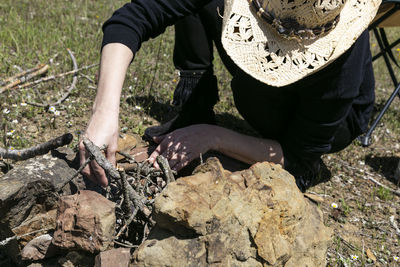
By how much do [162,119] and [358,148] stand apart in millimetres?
1920

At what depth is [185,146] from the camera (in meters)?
2.46

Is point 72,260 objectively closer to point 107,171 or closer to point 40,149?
point 107,171

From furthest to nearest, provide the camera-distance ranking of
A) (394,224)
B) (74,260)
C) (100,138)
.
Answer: (394,224) → (100,138) → (74,260)

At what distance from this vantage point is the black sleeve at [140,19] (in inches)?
81.9

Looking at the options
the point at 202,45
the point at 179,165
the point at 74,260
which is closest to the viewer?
the point at 74,260

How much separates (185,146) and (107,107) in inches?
28.3

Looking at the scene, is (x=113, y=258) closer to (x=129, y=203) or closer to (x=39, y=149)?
(x=129, y=203)

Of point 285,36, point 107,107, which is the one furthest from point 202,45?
Answer: point 107,107

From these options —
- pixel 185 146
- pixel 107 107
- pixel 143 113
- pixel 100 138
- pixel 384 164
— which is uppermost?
pixel 107 107

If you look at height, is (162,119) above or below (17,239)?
below

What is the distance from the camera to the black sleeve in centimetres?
208

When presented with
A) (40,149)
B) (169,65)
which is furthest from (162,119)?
(40,149)

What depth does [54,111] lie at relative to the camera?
3195 mm

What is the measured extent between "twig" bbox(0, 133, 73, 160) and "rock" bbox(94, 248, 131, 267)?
76 cm
